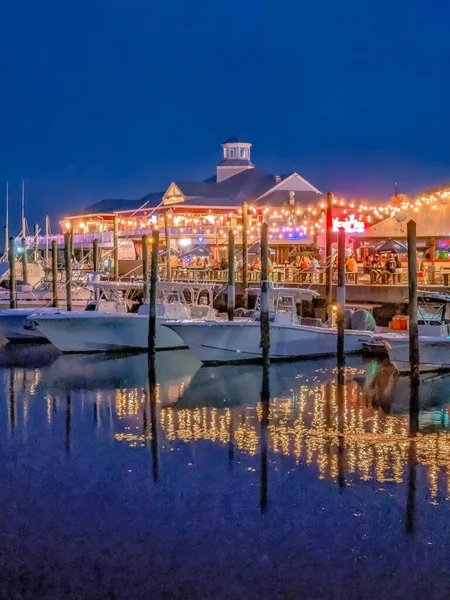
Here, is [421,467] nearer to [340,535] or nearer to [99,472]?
[340,535]

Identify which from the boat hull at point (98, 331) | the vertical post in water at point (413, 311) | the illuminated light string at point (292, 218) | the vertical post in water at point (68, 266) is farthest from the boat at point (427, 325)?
the illuminated light string at point (292, 218)

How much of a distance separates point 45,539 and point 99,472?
2980 millimetres

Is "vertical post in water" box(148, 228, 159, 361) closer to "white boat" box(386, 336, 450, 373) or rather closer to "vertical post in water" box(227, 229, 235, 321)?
"vertical post in water" box(227, 229, 235, 321)

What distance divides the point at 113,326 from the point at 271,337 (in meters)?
5.93

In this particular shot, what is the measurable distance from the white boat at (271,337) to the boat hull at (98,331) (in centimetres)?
318

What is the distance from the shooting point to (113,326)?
26969mm

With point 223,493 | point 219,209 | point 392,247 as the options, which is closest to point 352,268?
point 392,247

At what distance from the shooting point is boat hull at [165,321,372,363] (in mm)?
23798

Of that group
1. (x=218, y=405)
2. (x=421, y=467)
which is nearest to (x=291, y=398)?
(x=218, y=405)

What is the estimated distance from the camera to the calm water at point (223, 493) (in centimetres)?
862

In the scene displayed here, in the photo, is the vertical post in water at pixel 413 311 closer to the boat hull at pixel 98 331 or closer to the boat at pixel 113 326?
the boat at pixel 113 326

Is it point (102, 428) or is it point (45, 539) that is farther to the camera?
point (102, 428)

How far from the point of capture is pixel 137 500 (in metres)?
11.2

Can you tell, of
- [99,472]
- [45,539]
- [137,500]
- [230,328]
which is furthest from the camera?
[230,328]
